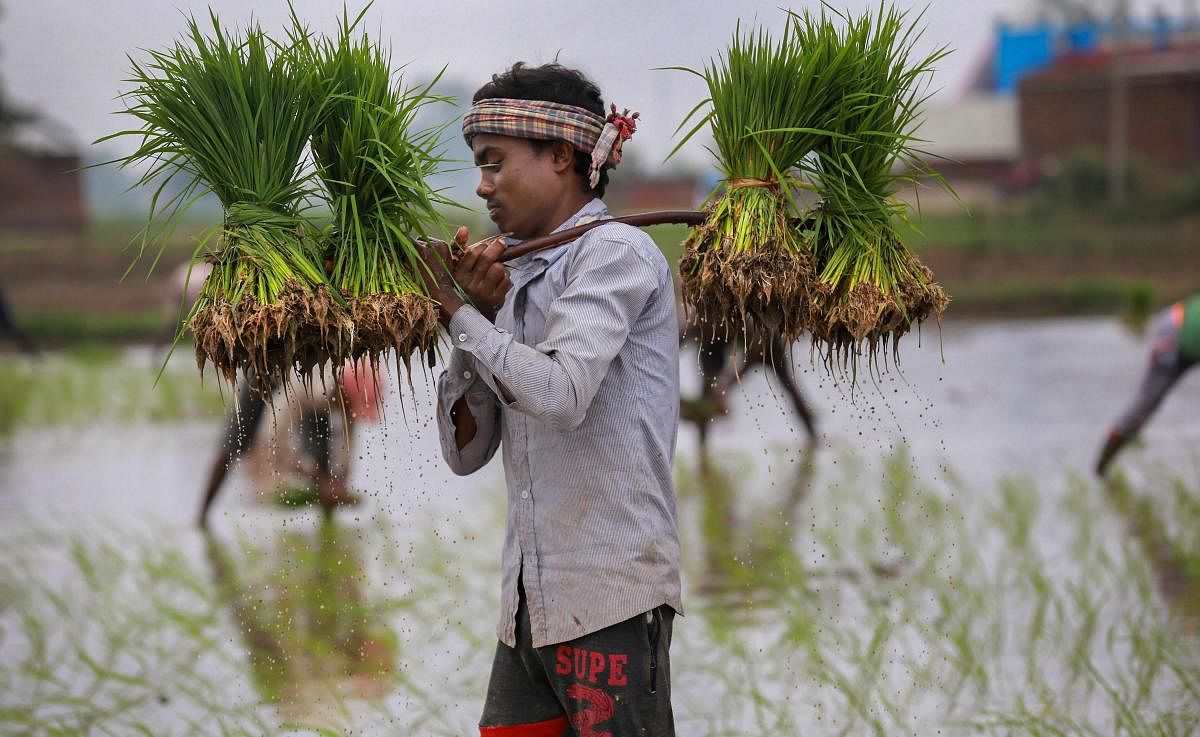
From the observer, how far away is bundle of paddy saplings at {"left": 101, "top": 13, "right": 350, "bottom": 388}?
2.54 meters

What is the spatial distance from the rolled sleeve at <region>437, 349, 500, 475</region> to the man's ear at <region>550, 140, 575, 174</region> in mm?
403

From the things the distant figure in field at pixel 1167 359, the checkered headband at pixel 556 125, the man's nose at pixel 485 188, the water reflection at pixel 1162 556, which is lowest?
the water reflection at pixel 1162 556

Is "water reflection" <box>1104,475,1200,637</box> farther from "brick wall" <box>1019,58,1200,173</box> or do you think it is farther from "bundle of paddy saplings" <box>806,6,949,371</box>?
"brick wall" <box>1019,58,1200,173</box>

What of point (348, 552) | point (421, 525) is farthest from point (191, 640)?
point (421, 525)

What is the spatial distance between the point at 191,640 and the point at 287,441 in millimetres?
3544

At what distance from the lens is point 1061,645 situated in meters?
4.58

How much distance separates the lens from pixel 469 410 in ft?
8.97

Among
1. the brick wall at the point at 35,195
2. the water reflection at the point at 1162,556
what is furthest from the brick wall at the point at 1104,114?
the water reflection at the point at 1162,556

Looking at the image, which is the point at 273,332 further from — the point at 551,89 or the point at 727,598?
the point at 727,598

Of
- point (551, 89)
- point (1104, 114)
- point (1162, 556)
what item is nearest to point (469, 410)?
point (551, 89)

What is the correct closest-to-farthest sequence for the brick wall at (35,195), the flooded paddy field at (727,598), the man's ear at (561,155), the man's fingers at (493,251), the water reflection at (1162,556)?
the man's fingers at (493,251), the man's ear at (561,155), the flooded paddy field at (727,598), the water reflection at (1162,556), the brick wall at (35,195)

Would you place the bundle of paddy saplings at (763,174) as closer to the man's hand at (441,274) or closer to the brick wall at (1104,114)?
the man's hand at (441,274)

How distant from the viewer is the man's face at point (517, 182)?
2.62 metres

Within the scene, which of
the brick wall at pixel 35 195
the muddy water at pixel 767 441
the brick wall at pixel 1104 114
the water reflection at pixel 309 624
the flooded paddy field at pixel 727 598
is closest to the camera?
the flooded paddy field at pixel 727 598
